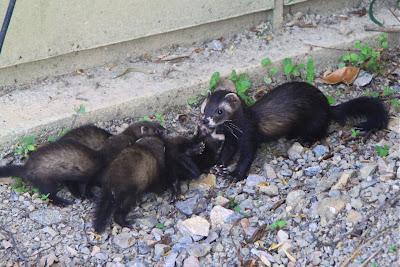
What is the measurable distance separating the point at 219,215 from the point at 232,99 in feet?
3.74

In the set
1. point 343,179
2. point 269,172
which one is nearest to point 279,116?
point 269,172

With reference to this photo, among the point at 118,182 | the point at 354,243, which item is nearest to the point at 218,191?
the point at 118,182

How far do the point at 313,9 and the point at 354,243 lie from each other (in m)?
3.51

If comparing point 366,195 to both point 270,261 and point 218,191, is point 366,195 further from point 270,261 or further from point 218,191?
point 218,191

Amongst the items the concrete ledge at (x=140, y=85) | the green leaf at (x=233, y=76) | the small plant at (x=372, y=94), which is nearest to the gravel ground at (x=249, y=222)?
the concrete ledge at (x=140, y=85)

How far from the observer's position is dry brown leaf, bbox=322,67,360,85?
24.4ft

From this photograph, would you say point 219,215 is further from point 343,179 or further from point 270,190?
point 343,179

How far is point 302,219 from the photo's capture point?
562 centimetres

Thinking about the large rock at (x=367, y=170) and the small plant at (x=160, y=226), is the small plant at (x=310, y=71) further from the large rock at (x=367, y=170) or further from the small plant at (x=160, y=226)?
the small plant at (x=160, y=226)

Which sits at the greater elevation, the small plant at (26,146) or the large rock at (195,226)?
the small plant at (26,146)

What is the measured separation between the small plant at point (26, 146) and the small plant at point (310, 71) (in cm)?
260

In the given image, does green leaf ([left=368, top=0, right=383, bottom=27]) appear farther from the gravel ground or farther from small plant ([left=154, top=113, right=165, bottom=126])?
small plant ([left=154, top=113, right=165, bottom=126])

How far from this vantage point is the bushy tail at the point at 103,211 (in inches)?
226

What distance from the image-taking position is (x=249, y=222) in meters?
5.73
